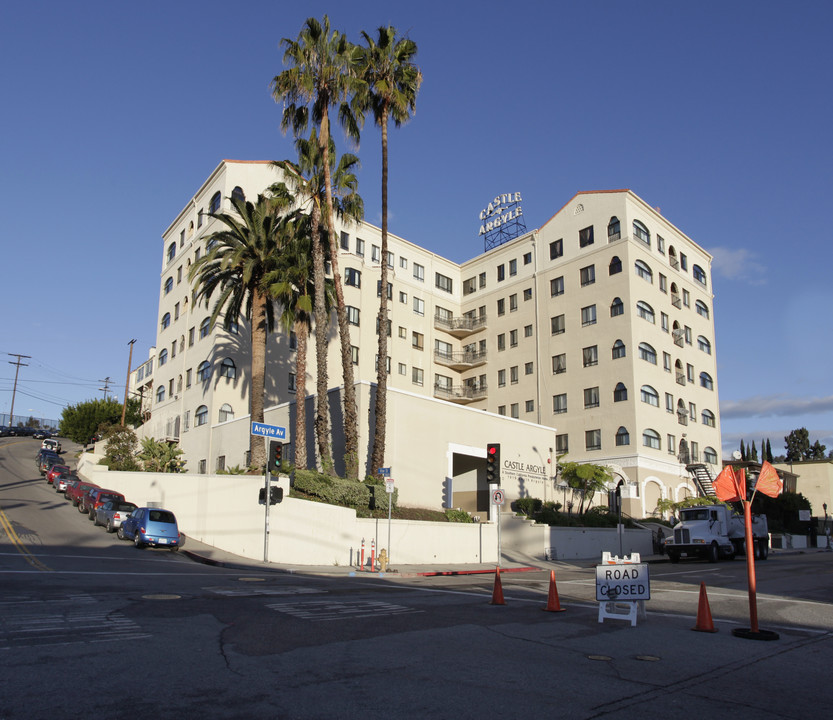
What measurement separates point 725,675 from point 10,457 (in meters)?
68.8

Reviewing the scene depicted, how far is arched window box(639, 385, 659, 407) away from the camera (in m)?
46.1

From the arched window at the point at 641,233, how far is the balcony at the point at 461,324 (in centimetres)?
1433

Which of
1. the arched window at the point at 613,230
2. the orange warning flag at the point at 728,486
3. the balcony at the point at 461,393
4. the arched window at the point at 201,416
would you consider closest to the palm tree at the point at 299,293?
the arched window at the point at 201,416

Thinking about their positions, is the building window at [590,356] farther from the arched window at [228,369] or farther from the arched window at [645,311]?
the arched window at [228,369]

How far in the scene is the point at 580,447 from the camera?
48062 millimetres

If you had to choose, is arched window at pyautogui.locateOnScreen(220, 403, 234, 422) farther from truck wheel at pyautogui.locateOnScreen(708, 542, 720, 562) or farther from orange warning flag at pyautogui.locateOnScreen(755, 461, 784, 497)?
orange warning flag at pyautogui.locateOnScreen(755, 461, 784, 497)

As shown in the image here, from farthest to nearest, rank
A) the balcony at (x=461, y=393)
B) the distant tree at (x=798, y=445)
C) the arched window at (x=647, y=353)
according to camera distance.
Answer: the distant tree at (x=798, y=445), the balcony at (x=461, y=393), the arched window at (x=647, y=353)

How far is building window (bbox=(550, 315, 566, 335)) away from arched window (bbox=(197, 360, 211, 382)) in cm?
2525

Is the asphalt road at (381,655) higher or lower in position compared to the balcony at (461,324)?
lower

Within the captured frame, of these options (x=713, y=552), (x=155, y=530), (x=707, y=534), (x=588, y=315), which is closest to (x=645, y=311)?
(x=588, y=315)

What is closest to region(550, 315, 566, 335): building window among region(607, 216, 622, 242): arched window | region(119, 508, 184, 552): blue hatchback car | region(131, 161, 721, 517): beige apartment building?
region(131, 161, 721, 517): beige apartment building

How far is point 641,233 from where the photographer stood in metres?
50.3

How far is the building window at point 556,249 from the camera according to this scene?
53281 millimetres

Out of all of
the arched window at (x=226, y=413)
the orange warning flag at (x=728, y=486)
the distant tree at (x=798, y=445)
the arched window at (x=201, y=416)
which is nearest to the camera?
the orange warning flag at (x=728, y=486)
